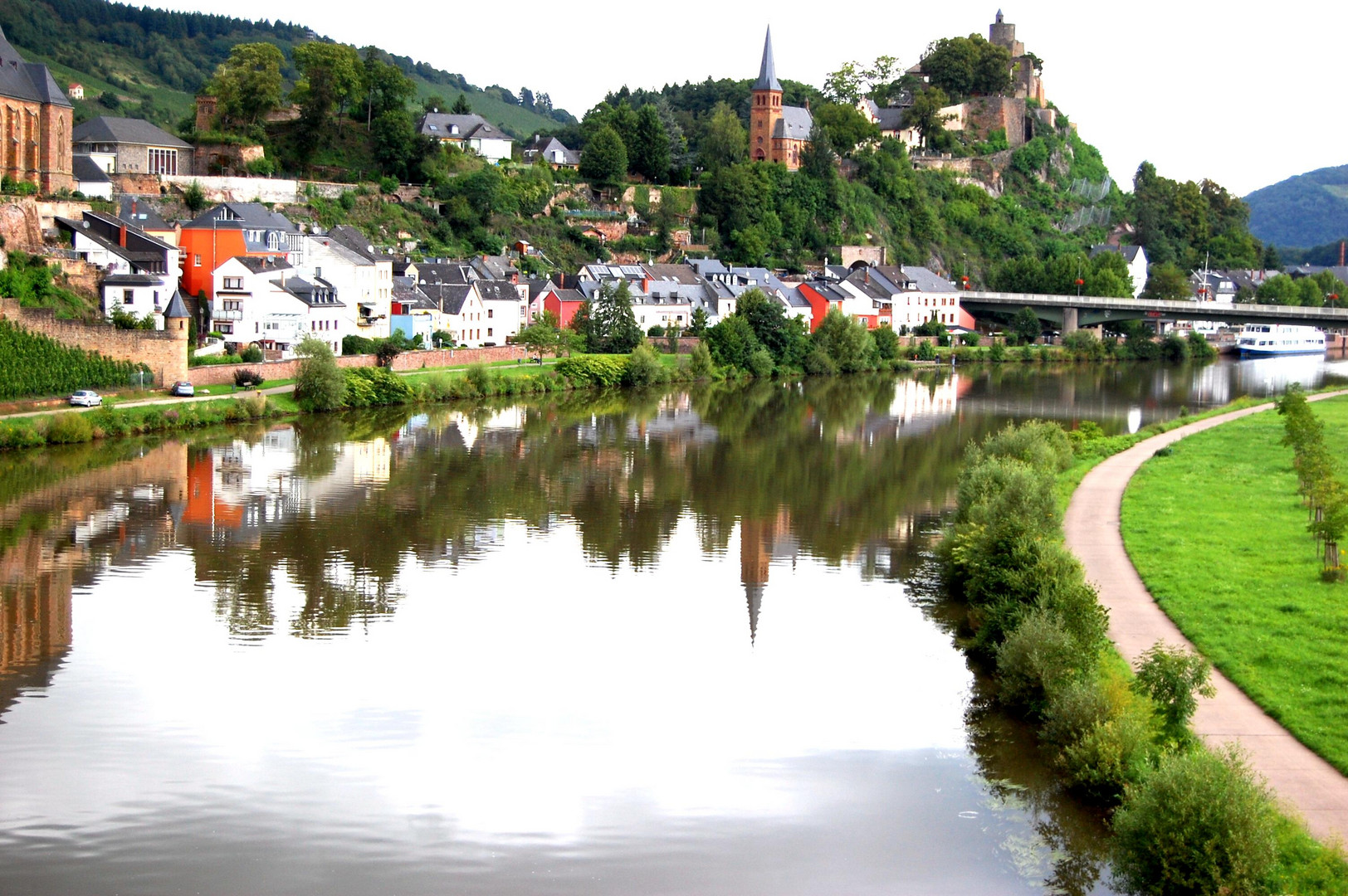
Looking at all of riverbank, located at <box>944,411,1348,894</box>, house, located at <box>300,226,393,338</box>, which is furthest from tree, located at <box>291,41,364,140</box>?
riverbank, located at <box>944,411,1348,894</box>

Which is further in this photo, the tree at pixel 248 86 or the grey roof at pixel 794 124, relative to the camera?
the grey roof at pixel 794 124

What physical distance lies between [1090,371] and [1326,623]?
50190 mm

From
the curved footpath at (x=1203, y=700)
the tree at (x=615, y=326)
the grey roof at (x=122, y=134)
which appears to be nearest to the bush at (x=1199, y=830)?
the curved footpath at (x=1203, y=700)

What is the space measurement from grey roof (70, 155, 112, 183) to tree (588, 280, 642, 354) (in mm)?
18446

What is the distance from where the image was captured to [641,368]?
5200cm

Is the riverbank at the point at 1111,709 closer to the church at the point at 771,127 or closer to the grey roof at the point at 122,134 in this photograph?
the grey roof at the point at 122,134

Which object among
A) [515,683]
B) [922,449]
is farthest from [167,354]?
[515,683]

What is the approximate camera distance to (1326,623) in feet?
55.6

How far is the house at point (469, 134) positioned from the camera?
238 ft

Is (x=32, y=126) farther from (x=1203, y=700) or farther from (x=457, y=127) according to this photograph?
(x=1203, y=700)

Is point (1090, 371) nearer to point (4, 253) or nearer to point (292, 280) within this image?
point (292, 280)

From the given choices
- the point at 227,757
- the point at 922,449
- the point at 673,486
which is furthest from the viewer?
the point at 922,449

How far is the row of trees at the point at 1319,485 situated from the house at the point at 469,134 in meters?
48.4

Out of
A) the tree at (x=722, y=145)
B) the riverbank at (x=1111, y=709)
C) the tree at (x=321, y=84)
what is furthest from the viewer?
the tree at (x=722, y=145)
